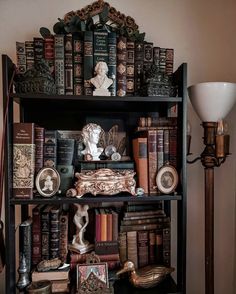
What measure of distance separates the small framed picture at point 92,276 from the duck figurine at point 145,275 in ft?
0.25

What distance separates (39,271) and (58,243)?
127 mm

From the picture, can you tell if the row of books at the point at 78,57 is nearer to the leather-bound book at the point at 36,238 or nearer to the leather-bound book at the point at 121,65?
the leather-bound book at the point at 121,65

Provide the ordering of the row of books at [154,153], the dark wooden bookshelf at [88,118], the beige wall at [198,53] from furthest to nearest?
the beige wall at [198,53] → the row of books at [154,153] → the dark wooden bookshelf at [88,118]

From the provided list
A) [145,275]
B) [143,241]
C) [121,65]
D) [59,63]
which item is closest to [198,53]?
[121,65]

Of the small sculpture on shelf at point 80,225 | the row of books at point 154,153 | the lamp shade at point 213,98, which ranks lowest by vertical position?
the small sculpture on shelf at point 80,225

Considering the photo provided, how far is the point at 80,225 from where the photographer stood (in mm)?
1199

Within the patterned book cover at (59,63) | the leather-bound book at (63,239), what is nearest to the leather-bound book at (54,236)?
the leather-bound book at (63,239)

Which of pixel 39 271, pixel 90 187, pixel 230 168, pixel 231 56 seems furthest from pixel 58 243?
pixel 231 56

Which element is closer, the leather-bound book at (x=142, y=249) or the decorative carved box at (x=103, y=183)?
the decorative carved box at (x=103, y=183)

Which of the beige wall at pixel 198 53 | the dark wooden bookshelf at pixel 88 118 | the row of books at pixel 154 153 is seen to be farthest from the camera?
the beige wall at pixel 198 53

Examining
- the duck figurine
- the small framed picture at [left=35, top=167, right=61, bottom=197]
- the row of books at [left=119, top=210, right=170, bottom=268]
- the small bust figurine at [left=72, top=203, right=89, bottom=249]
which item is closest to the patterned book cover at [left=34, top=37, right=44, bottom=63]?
the small framed picture at [left=35, top=167, right=61, bottom=197]

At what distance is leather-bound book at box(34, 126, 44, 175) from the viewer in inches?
41.8

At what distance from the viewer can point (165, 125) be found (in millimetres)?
1142

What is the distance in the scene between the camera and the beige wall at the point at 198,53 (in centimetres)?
138
